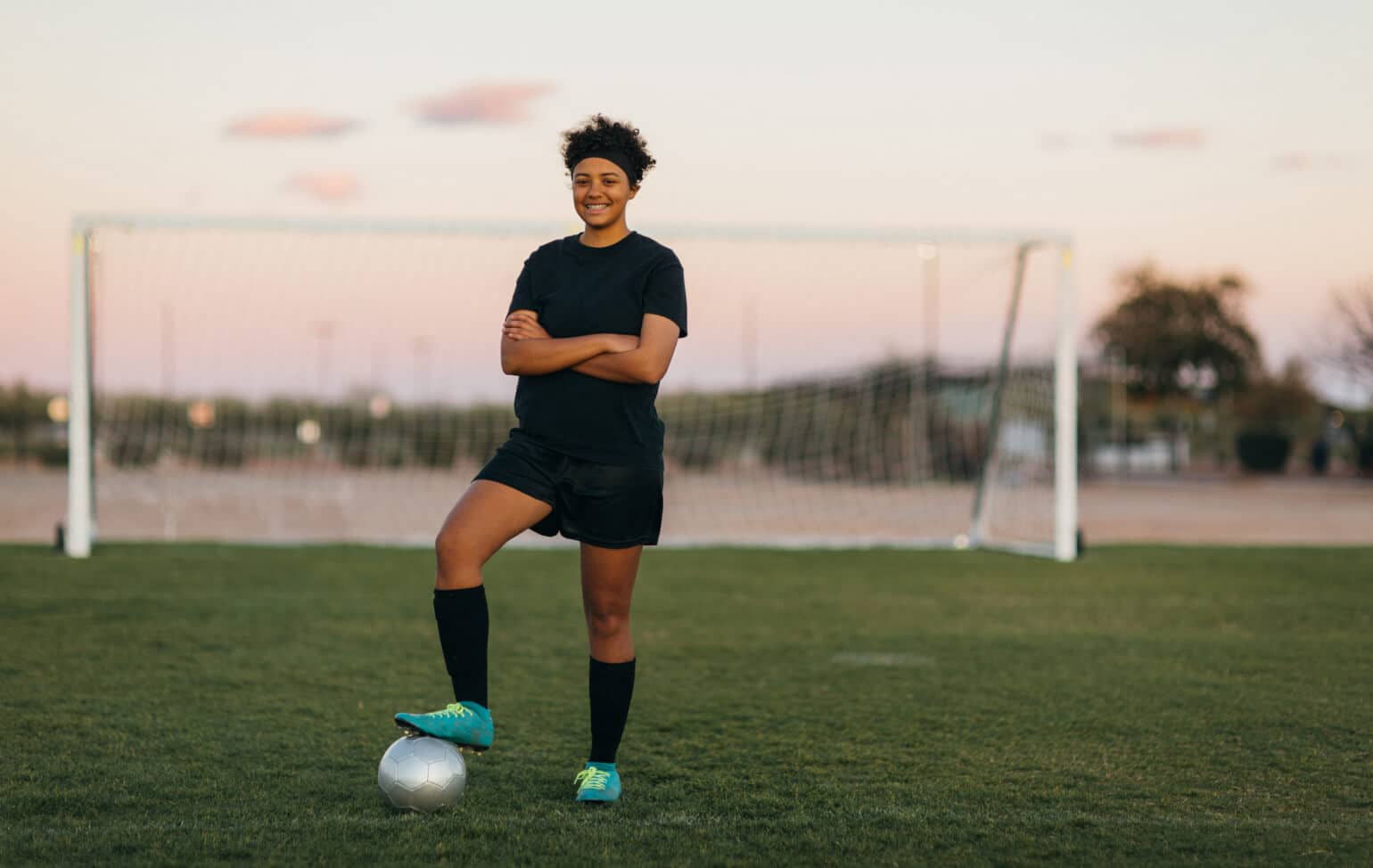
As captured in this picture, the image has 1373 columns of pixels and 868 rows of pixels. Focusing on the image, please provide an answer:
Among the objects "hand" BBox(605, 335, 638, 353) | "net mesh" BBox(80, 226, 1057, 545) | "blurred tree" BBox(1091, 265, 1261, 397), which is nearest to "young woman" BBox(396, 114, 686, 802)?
"hand" BBox(605, 335, 638, 353)

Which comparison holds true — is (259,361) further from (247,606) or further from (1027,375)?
(1027,375)

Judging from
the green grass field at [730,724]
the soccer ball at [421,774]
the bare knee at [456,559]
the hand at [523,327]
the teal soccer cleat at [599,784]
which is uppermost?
the hand at [523,327]

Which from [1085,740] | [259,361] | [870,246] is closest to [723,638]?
[1085,740]

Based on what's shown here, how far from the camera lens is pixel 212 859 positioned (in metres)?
3.34

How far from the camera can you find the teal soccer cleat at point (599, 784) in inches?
154

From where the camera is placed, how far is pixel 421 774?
371 cm

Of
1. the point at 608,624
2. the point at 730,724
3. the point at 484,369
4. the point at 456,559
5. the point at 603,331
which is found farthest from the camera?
the point at 484,369

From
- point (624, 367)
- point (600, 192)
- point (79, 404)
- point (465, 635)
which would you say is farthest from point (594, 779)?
point (79, 404)

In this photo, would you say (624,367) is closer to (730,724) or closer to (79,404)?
(730,724)

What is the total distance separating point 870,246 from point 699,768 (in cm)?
1003

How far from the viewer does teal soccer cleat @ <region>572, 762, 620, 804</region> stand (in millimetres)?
3908

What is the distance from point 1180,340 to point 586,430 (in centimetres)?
5918

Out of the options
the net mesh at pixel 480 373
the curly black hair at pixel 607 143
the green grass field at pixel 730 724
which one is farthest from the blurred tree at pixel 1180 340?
the curly black hair at pixel 607 143

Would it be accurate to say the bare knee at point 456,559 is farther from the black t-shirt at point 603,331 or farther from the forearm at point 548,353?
the forearm at point 548,353
